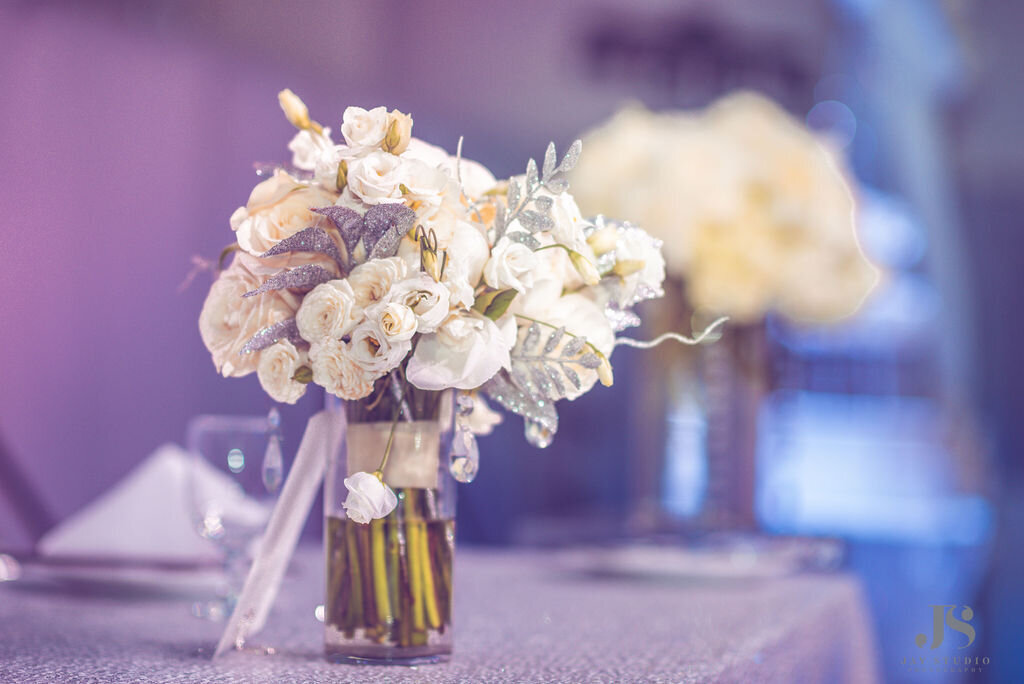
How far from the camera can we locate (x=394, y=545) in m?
0.76

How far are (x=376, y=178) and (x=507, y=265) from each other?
0.10 metres

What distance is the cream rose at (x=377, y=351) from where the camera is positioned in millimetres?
673

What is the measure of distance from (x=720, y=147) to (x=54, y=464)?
118 cm

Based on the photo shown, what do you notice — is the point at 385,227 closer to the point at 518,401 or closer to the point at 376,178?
the point at 376,178

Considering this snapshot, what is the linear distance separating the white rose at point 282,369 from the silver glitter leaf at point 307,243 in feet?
0.20

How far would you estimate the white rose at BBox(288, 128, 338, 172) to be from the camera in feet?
2.54

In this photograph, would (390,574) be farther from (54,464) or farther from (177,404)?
(177,404)

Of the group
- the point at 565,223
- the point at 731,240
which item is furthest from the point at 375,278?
the point at 731,240

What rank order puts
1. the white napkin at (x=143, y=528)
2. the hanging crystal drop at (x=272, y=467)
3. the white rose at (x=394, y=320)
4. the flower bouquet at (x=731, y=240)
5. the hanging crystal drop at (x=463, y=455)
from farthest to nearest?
the flower bouquet at (x=731, y=240), the white napkin at (x=143, y=528), the hanging crystal drop at (x=272, y=467), the hanging crystal drop at (x=463, y=455), the white rose at (x=394, y=320)

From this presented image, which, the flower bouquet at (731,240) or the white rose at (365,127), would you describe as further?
the flower bouquet at (731,240)

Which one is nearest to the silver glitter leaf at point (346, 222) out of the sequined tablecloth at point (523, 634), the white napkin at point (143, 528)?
the sequined tablecloth at point (523, 634)

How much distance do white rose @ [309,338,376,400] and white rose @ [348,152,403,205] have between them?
0.10 meters

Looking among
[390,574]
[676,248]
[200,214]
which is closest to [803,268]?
[676,248]

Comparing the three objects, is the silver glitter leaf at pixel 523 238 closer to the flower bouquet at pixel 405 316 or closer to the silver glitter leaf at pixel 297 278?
the flower bouquet at pixel 405 316
